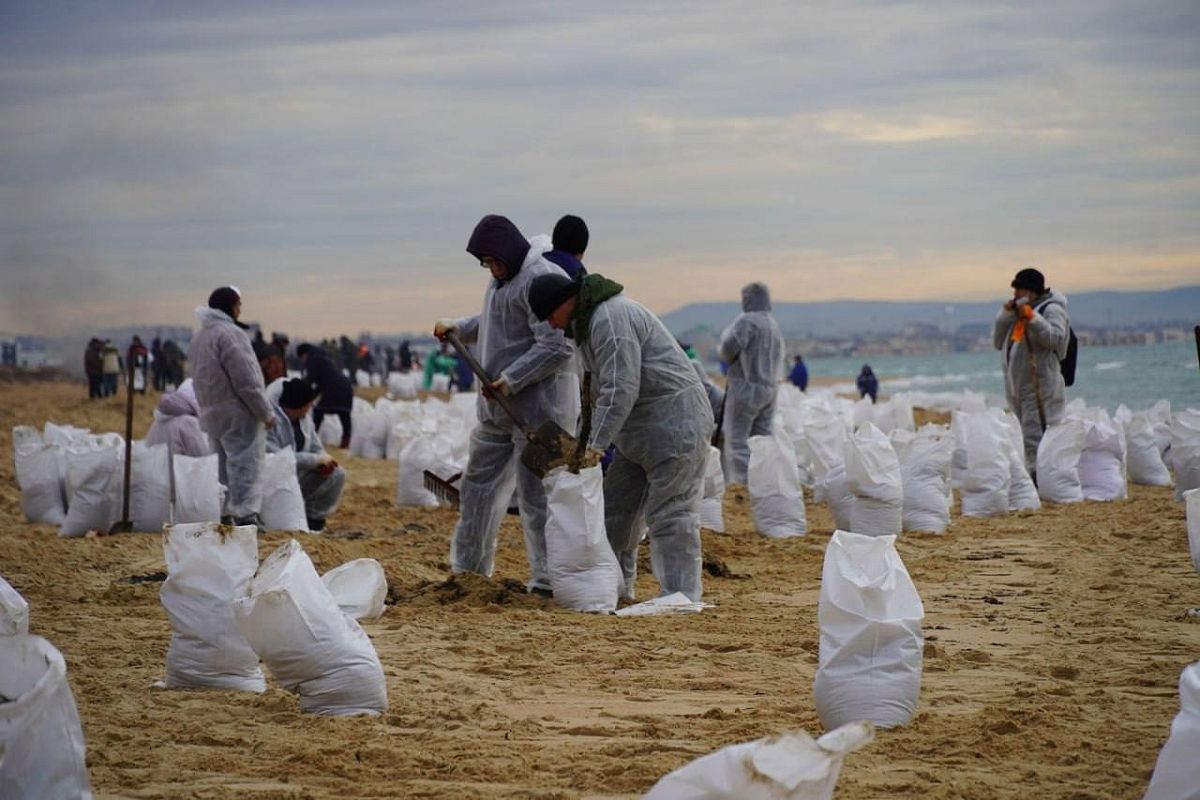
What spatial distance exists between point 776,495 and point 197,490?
3527mm

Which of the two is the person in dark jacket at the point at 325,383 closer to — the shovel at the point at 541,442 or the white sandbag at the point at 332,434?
the white sandbag at the point at 332,434

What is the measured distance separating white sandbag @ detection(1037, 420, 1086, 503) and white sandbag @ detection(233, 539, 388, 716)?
714 cm

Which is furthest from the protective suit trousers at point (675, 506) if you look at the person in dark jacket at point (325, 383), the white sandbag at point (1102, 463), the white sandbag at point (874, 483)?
the person in dark jacket at point (325, 383)

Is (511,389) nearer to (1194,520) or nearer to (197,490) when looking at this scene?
(1194,520)

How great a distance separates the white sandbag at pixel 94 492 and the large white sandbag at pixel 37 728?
6556 mm

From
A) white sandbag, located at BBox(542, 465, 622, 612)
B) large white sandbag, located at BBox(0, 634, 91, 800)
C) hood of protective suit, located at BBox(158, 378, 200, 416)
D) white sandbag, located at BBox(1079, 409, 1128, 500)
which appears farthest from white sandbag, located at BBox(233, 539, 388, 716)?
white sandbag, located at BBox(1079, 409, 1128, 500)

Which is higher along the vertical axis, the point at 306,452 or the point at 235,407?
the point at 235,407

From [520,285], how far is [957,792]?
3.94 metres

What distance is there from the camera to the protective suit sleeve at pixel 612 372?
646cm

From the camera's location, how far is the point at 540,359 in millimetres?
7129

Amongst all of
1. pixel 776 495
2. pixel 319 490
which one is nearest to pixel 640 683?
pixel 776 495

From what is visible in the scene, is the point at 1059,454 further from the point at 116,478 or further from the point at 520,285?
the point at 116,478

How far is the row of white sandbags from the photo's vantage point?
457 centimetres

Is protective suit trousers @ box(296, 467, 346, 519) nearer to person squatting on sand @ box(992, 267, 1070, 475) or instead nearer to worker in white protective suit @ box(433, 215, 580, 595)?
worker in white protective suit @ box(433, 215, 580, 595)
